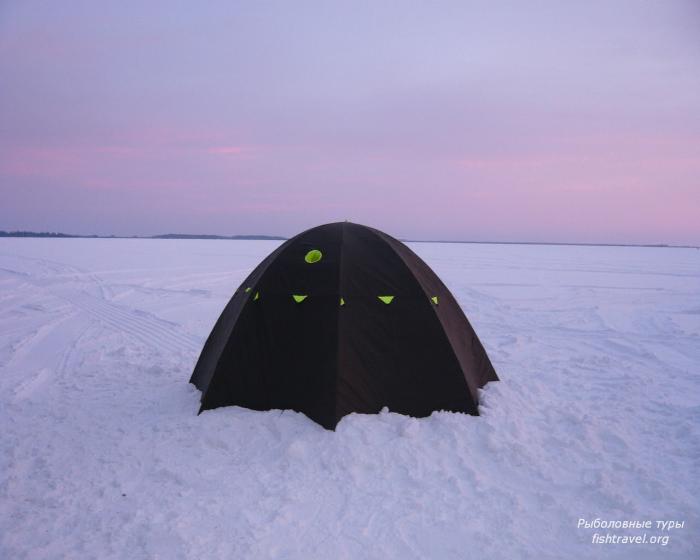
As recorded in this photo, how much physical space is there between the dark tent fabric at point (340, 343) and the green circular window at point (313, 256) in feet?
0.04

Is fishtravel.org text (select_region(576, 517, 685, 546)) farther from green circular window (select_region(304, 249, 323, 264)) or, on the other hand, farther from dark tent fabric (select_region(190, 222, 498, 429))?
green circular window (select_region(304, 249, 323, 264))

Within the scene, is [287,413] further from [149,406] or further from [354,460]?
[149,406]

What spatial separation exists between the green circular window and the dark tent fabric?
0.01 meters

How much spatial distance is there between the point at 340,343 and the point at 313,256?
111 cm

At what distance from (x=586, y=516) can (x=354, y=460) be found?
6.28 ft

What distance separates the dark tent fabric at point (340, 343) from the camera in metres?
4.73

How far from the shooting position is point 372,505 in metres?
3.62

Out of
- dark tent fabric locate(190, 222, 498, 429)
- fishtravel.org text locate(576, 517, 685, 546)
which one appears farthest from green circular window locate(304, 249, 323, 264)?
fishtravel.org text locate(576, 517, 685, 546)

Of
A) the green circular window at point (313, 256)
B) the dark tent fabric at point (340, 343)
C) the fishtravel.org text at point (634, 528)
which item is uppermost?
the green circular window at point (313, 256)

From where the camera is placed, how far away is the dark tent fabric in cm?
473

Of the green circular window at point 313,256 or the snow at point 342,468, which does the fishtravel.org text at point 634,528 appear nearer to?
the snow at point 342,468

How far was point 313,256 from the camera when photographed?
5.22 metres

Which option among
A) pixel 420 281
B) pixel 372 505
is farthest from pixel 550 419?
pixel 372 505

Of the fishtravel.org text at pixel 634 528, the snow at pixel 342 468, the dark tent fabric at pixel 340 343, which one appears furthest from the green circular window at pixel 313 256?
the fishtravel.org text at pixel 634 528
